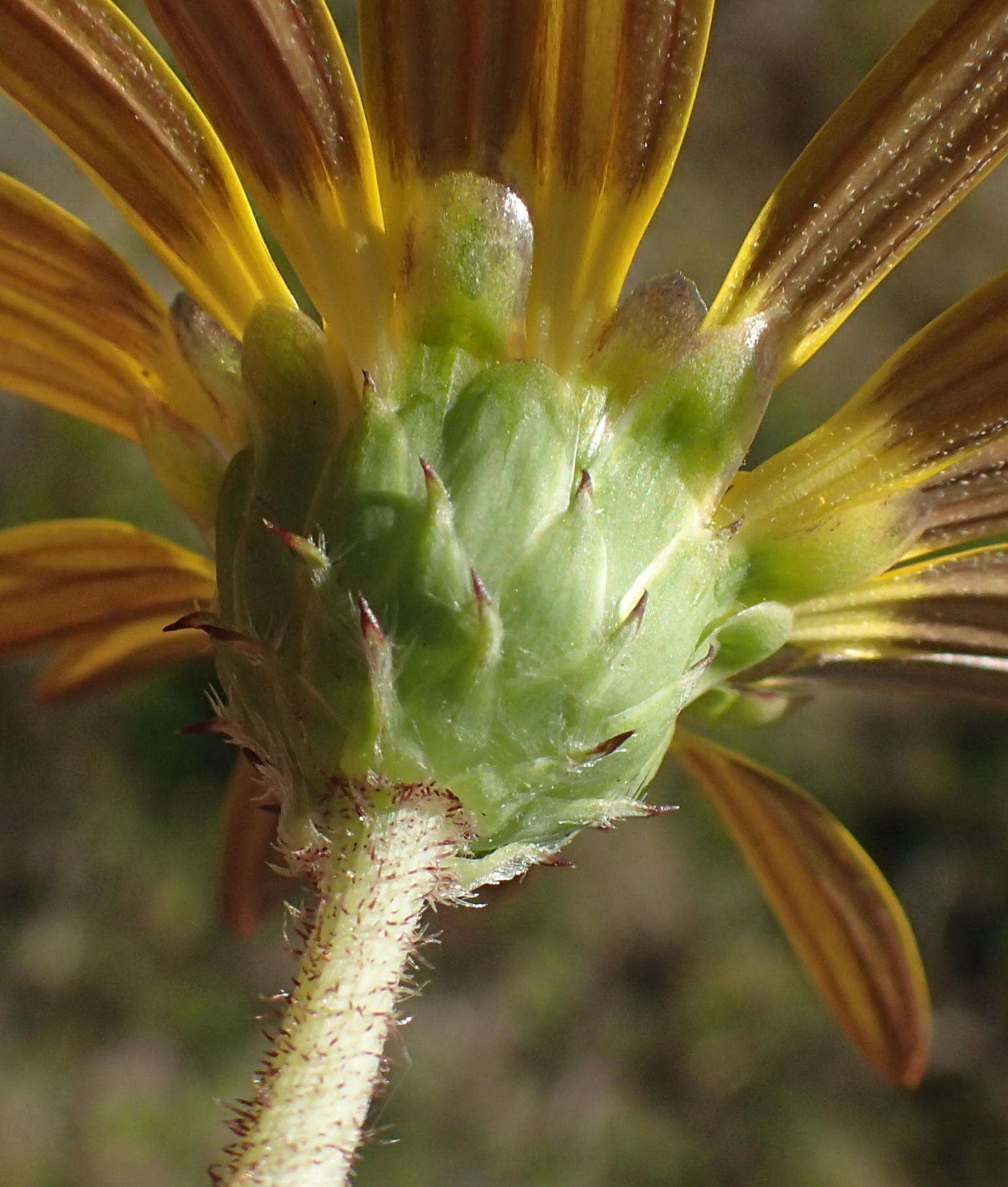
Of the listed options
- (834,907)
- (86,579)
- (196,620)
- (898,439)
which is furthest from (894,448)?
(86,579)

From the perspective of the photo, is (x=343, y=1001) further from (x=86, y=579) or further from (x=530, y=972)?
(x=530, y=972)

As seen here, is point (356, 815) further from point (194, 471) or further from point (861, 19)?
point (861, 19)

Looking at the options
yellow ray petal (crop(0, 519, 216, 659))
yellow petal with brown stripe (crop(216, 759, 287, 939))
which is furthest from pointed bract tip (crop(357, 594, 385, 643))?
yellow petal with brown stripe (crop(216, 759, 287, 939))

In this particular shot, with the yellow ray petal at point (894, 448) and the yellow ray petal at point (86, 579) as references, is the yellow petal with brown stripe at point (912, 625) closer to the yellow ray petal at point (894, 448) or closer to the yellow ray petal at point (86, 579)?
the yellow ray petal at point (894, 448)

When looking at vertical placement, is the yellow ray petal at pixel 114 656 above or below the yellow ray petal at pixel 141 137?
below

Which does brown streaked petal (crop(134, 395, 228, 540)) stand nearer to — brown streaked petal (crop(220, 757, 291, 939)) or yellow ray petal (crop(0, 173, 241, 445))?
yellow ray petal (crop(0, 173, 241, 445))

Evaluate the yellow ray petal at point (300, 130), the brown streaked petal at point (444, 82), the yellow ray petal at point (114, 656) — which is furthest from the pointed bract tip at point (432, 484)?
the yellow ray petal at point (114, 656)

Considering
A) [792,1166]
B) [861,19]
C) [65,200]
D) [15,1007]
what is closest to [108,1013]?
[15,1007]
